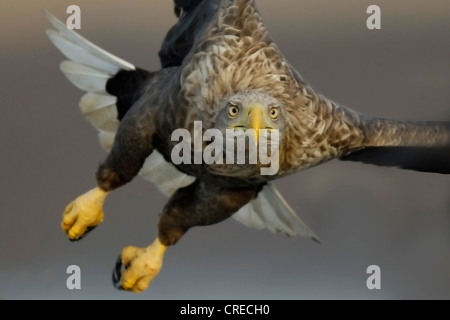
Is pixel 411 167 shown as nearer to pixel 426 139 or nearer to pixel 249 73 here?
pixel 426 139

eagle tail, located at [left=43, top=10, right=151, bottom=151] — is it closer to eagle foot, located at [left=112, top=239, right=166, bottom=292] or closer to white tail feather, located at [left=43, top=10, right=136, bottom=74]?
white tail feather, located at [left=43, top=10, right=136, bottom=74]

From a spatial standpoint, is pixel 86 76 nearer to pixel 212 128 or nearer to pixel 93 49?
pixel 93 49

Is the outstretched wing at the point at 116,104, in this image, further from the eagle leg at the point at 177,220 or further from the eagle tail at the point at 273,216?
the eagle leg at the point at 177,220

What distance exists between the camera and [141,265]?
3.67 metres

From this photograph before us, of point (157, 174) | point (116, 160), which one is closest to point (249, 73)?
point (116, 160)

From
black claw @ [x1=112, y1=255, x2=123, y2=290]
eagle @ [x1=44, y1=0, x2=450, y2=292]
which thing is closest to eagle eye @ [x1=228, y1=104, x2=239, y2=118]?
eagle @ [x1=44, y1=0, x2=450, y2=292]

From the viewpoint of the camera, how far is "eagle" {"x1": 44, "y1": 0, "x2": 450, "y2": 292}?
3.00 metres

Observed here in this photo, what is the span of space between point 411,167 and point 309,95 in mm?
682

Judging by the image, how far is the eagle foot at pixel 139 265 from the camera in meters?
3.67

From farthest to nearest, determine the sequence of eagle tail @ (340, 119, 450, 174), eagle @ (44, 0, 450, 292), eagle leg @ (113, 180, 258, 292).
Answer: eagle leg @ (113, 180, 258, 292) → eagle tail @ (340, 119, 450, 174) → eagle @ (44, 0, 450, 292)

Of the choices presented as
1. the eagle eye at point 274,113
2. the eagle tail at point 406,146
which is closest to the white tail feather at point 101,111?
the eagle tail at point 406,146

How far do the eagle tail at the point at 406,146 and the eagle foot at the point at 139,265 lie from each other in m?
0.81

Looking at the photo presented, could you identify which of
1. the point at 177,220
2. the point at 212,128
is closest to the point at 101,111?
the point at 177,220

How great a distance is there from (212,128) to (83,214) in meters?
0.88
